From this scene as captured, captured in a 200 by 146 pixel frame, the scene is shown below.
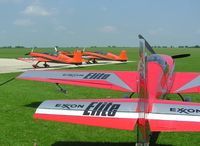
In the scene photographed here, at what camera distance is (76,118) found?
5.52 m

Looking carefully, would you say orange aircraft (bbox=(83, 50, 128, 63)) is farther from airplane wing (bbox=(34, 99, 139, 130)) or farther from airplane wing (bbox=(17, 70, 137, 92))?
airplane wing (bbox=(34, 99, 139, 130))

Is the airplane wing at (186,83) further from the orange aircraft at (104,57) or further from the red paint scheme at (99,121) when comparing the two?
the orange aircraft at (104,57)

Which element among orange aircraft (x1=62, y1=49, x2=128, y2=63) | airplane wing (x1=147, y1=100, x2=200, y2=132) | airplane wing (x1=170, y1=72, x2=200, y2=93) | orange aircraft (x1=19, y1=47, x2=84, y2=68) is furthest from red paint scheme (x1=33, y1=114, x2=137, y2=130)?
orange aircraft (x1=62, y1=49, x2=128, y2=63)

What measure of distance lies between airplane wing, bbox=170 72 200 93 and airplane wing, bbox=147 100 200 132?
15.1 ft

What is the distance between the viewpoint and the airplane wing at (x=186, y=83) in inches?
405

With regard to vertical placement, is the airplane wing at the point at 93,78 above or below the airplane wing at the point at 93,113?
below

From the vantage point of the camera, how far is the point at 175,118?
17.2 ft

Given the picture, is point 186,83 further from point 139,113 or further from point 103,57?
point 103,57

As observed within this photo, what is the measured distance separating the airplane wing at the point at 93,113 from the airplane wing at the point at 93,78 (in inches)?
178

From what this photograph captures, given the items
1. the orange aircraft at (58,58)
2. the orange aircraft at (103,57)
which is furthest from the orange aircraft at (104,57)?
the orange aircraft at (58,58)

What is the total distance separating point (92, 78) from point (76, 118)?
19.3 feet

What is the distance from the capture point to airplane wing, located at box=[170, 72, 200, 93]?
10.3 metres

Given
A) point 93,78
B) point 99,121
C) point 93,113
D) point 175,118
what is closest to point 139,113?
point 175,118

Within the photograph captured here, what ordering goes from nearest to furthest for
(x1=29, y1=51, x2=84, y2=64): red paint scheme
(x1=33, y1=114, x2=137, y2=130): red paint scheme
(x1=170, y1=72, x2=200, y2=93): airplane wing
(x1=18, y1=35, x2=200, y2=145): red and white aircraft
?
(x1=18, y1=35, x2=200, y2=145): red and white aircraft, (x1=33, y1=114, x2=137, y2=130): red paint scheme, (x1=170, y1=72, x2=200, y2=93): airplane wing, (x1=29, y1=51, x2=84, y2=64): red paint scheme
